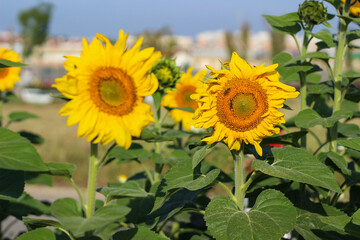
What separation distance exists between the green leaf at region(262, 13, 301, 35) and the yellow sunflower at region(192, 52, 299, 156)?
1.95 feet

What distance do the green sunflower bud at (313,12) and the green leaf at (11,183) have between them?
1.22 meters

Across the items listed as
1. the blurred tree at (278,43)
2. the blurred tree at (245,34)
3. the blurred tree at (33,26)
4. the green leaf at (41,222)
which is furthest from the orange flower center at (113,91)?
the blurred tree at (33,26)

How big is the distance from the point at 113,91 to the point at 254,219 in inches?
22.0

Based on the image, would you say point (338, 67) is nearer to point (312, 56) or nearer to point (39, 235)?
point (312, 56)

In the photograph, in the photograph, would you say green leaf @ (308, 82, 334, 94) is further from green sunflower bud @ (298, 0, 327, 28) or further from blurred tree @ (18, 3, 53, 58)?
blurred tree @ (18, 3, 53, 58)

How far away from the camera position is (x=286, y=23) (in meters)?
2.01

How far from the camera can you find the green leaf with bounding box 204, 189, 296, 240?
1.36m

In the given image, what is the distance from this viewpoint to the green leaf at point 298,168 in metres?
1.39

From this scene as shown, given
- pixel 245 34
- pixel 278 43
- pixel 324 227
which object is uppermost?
pixel 324 227

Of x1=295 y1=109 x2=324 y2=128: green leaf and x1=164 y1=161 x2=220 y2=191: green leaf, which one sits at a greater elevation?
x1=295 y1=109 x2=324 y2=128: green leaf

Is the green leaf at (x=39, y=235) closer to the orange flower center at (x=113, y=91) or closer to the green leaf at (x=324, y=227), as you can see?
the orange flower center at (x=113, y=91)

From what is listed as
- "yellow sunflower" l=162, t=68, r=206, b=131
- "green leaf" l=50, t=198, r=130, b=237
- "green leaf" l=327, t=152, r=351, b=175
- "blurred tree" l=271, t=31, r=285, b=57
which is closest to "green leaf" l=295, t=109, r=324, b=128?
"green leaf" l=327, t=152, r=351, b=175

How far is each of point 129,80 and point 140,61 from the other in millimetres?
65

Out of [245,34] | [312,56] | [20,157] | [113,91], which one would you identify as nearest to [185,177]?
[113,91]
